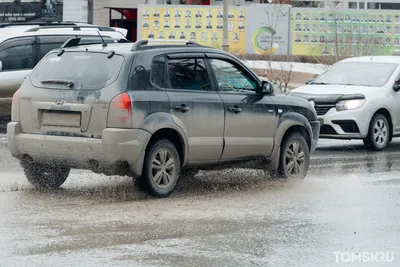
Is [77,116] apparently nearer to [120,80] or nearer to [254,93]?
[120,80]

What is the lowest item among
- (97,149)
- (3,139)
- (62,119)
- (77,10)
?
(3,139)

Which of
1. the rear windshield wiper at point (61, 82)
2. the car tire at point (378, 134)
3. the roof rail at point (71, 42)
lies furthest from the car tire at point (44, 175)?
the car tire at point (378, 134)

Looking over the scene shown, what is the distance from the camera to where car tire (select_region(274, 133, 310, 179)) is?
488 inches

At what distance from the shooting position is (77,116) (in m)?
10.6

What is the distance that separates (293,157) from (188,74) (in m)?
1.89

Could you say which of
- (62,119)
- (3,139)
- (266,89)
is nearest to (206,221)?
(62,119)

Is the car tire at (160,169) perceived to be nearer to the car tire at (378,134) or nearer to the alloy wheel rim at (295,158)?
the alloy wheel rim at (295,158)

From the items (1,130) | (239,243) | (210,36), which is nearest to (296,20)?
(210,36)

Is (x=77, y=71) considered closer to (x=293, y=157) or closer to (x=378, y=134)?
(x=293, y=157)

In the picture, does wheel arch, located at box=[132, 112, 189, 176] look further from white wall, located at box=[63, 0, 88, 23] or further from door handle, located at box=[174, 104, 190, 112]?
white wall, located at box=[63, 0, 88, 23]

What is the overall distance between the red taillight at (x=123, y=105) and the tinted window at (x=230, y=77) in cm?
158

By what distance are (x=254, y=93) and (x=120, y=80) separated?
6.92ft

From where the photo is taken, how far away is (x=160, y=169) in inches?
427

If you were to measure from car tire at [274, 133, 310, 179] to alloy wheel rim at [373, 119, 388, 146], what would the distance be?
4.54 m
